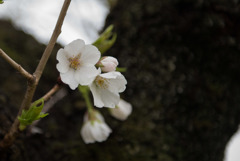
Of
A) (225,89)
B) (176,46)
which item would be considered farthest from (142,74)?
(225,89)

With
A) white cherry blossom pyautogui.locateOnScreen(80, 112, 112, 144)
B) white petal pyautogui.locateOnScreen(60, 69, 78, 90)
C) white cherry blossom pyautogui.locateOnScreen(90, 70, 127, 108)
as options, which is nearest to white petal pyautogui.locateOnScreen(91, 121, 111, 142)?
white cherry blossom pyautogui.locateOnScreen(80, 112, 112, 144)

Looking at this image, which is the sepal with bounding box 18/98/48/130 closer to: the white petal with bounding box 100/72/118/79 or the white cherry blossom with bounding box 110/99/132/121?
the white petal with bounding box 100/72/118/79

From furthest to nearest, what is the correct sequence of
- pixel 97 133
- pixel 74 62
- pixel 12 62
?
1. pixel 97 133
2. pixel 74 62
3. pixel 12 62

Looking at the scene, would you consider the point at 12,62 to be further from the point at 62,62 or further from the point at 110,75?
the point at 110,75

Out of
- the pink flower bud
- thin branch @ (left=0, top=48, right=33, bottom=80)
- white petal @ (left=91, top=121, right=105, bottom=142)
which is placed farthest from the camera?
white petal @ (left=91, top=121, right=105, bottom=142)

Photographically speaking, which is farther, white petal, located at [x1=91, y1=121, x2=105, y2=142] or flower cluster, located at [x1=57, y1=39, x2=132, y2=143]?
white petal, located at [x1=91, y1=121, x2=105, y2=142]

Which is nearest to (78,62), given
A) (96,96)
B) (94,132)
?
(96,96)

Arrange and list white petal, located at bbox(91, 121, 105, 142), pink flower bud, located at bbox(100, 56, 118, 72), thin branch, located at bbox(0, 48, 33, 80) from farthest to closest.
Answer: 1. white petal, located at bbox(91, 121, 105, 142)
2. pink flower bud, located at bbox(100, 56, 118, 72)
3. thin branch, located at bbox(0, 48, 33, 80)

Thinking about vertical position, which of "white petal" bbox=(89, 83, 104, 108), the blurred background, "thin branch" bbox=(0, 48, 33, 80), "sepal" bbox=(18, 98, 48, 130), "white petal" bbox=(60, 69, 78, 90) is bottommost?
the blurred background
